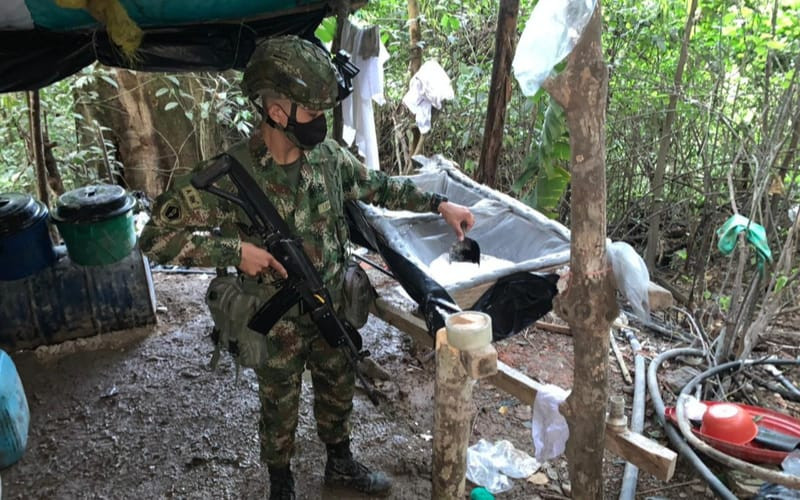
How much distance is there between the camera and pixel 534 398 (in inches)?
84.0

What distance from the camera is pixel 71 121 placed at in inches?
244

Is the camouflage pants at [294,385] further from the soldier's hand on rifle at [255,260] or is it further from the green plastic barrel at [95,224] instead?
the green plastic barrel at [95,224]

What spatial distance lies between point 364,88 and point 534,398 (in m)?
2.93

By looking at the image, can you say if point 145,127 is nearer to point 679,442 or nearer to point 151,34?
point 151,34

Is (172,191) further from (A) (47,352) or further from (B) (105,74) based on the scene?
(B) (105,74)

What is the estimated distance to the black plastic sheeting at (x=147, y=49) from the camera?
3.22 metres

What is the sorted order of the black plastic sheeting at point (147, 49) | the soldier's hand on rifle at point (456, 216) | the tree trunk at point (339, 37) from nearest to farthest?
the soldier's hand on rifle at point (456, 216) < the black plastic sheeting at point (147, 49) < the tree trunk at point (339, 37)

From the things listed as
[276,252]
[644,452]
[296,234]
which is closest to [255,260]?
[276,252]

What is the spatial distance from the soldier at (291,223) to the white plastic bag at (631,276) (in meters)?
0.94

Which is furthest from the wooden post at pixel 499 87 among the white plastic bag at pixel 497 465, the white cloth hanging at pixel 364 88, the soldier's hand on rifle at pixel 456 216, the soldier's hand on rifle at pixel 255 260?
the soldier's hand on rifle at pixel 255 260

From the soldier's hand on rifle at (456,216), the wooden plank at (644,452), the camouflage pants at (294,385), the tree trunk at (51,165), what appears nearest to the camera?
the wooden plank at (644,452)

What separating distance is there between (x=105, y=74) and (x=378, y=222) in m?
4.85

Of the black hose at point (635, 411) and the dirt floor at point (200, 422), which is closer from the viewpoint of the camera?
the black hose at point (635, 411)

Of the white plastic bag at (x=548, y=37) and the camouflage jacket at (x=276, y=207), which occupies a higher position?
A: the white plastic bag at (x=548, y=37)
